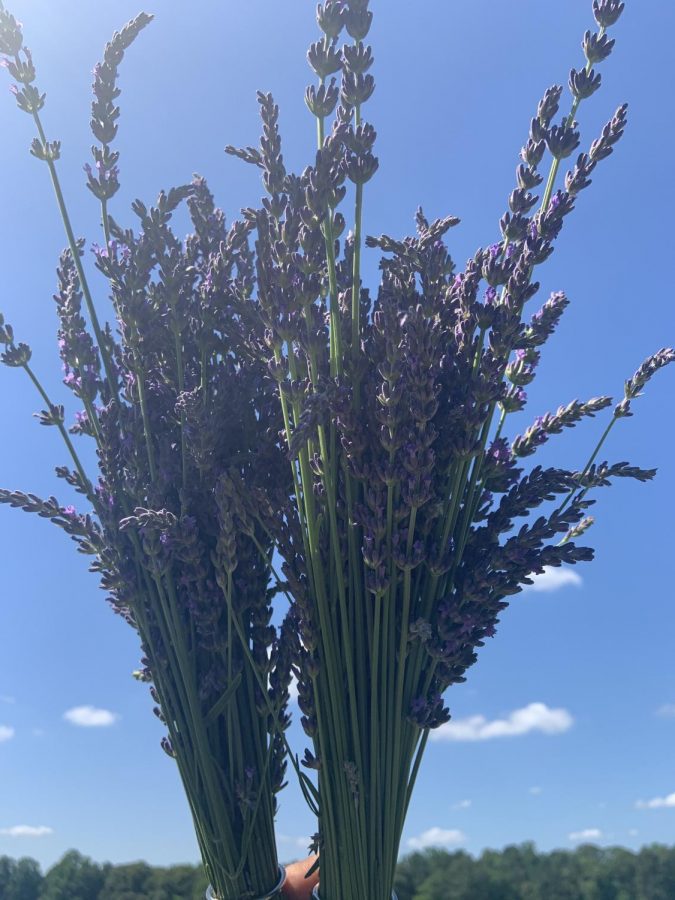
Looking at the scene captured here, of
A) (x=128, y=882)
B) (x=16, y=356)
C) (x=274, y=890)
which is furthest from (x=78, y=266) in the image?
(x=128, y=882)

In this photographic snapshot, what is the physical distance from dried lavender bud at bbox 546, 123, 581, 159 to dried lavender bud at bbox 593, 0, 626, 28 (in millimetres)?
126

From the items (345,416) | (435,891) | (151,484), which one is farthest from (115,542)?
(435,891)

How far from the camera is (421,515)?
83 centimetres

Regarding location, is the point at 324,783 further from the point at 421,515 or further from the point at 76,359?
the point at 76,359

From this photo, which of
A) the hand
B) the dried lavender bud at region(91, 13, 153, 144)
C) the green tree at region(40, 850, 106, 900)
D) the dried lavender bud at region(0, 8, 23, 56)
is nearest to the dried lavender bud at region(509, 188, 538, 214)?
the dried lavender bud at region(91, 13, 153, 144)

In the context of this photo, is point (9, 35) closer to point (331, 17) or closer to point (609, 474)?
point (331, 17)

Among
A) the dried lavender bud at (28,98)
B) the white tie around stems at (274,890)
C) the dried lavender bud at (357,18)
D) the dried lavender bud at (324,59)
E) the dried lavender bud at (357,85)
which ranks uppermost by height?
A: the dried lavender bud at (28,98)

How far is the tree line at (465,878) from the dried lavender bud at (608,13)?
1.99 meters

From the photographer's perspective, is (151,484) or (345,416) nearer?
(345,416)

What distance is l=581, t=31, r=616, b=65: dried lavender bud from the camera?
0.87 m

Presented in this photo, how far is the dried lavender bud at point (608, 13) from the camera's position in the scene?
890 mm

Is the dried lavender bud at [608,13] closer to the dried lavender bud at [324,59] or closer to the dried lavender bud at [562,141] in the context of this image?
the dried lavender bud at [562,141]

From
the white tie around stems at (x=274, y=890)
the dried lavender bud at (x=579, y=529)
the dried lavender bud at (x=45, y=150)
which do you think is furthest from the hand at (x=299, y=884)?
the dried lavender bud at (x=45, y=150)

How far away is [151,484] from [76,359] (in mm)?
190
